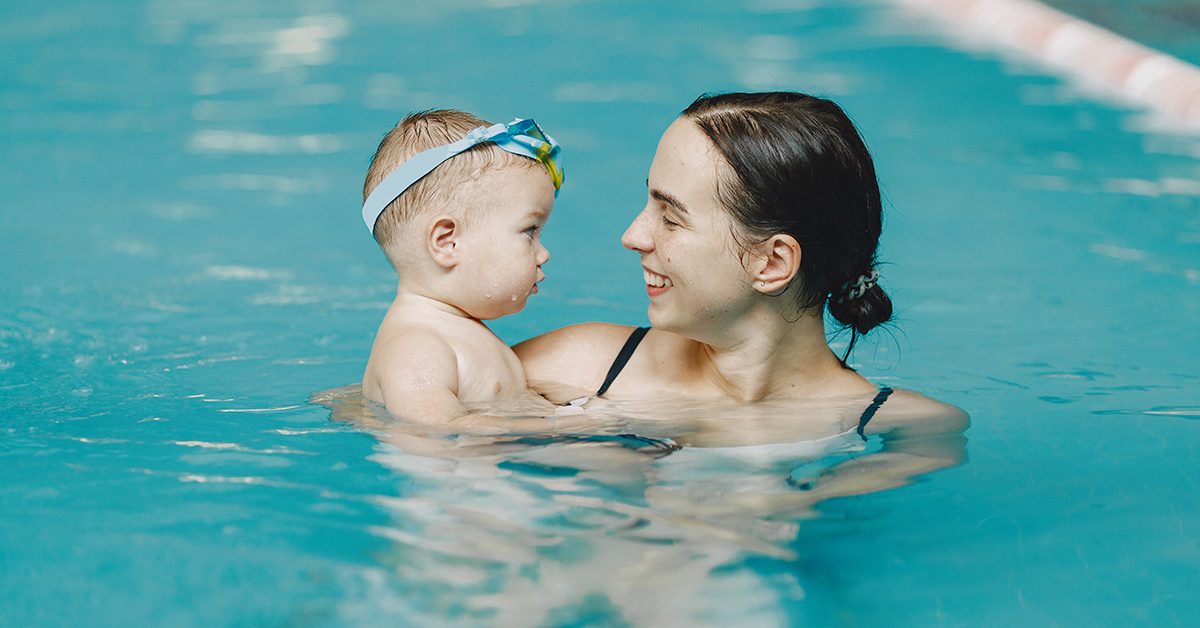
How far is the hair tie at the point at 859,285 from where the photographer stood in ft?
10.9

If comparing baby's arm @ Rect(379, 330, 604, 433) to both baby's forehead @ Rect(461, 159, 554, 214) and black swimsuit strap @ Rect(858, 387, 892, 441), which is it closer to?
baby's forehead @ Rect(461, 159, 554, 214)

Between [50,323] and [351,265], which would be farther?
[351,265]

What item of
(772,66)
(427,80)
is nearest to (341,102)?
(427,80)

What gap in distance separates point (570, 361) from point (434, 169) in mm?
623

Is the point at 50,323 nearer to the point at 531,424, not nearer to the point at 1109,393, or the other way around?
the point at 531,424

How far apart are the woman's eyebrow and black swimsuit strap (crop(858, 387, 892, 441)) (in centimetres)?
72

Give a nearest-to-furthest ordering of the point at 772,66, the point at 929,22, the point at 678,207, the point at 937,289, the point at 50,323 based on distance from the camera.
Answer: the point at 678,207 → the point at 50,323 → the point at 937,289 → the point at 772,66 → the point at 929,22

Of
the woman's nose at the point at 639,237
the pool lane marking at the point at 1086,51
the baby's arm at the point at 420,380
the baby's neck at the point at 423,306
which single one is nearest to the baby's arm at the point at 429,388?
the baby's arm at the point at 420,380

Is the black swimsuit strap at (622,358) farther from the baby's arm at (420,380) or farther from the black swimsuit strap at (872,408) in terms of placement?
the black swimsuit strap at (872,408)

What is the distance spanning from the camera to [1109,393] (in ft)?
14.1

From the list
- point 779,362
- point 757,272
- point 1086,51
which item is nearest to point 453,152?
point 757,272

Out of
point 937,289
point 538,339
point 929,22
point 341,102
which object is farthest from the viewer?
point 929,22

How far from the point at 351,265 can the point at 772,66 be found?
175 inches

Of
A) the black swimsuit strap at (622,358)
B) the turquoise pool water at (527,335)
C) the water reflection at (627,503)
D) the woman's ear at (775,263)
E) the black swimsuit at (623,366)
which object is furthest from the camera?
the black swimsuit strap at (622,358)
